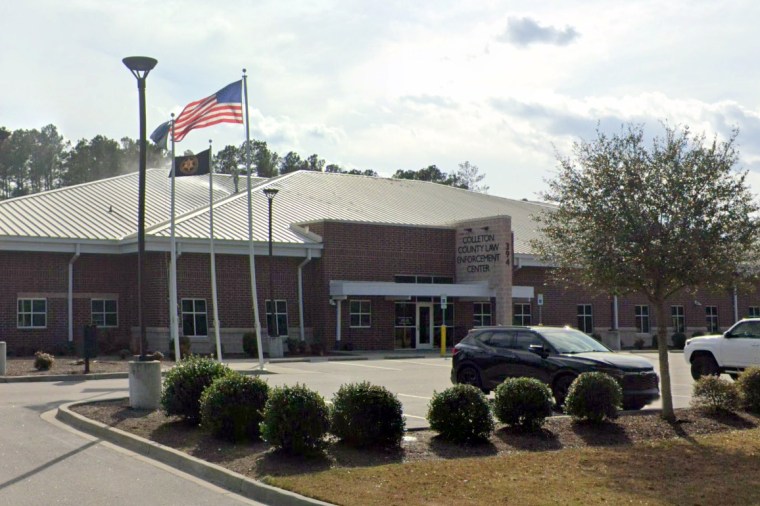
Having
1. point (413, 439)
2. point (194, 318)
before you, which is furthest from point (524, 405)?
point (194, 318)

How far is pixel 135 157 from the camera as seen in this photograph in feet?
311

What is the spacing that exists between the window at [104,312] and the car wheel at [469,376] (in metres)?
19.3

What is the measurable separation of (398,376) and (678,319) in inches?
1089

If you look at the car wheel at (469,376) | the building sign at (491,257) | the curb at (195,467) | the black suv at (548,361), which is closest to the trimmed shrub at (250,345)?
the building sign at (491,257)

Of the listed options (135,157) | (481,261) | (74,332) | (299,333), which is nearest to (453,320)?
(481,261)

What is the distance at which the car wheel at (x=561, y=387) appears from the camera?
17297 mm

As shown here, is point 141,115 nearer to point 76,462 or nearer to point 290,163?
point 76,462

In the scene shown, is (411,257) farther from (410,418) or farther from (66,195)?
(410,418)

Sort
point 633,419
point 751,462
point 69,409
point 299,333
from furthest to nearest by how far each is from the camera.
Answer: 1. point 299,333
2. point 69,409
3. point 633,419
4. point 751,462

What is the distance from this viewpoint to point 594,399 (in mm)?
13562

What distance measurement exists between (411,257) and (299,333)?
19.6ft

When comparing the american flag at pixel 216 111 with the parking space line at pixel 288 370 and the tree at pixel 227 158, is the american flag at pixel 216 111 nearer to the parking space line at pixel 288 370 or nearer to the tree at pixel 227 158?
the parking space line at pixel 288 370

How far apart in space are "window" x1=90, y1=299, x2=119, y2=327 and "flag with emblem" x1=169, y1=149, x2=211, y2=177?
9.97 meters

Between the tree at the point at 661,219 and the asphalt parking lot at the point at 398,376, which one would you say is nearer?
the tree at the point at 661,219
